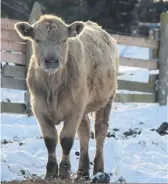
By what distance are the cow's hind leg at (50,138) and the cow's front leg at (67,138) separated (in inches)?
3.6

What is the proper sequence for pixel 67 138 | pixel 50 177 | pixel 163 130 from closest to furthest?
1. pixel 50 177
2. pixel 67 138
3. pixel 163 130

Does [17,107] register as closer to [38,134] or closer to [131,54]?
[38,134]

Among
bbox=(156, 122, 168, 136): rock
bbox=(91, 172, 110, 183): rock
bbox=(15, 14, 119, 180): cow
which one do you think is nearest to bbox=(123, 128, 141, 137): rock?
bbox=(156, 122, 168, 136): rock

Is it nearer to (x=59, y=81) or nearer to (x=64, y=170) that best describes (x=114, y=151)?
(x=64, y=170)

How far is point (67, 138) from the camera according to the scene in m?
6.02

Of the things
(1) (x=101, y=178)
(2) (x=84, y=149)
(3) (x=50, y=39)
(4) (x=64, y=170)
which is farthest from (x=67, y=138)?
(3) (x=50, y=39)

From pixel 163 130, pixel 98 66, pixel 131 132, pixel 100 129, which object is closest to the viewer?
pixel 98 66

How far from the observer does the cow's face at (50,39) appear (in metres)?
5.48

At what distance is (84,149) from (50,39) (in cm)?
184

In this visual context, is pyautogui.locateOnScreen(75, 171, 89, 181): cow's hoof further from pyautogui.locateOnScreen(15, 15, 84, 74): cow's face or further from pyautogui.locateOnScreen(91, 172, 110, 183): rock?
pyautogui.locateOnScreen(15, 15, 84, 74): cow's face

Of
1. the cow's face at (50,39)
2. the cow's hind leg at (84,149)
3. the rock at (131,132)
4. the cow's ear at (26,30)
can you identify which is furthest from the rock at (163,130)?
the cow's ear at (26,30)

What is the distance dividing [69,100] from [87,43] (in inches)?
47.7

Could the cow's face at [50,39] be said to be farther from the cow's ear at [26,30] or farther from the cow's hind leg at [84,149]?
the cow's hind leg at [84,149]

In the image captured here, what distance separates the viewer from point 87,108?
6.63 metres
